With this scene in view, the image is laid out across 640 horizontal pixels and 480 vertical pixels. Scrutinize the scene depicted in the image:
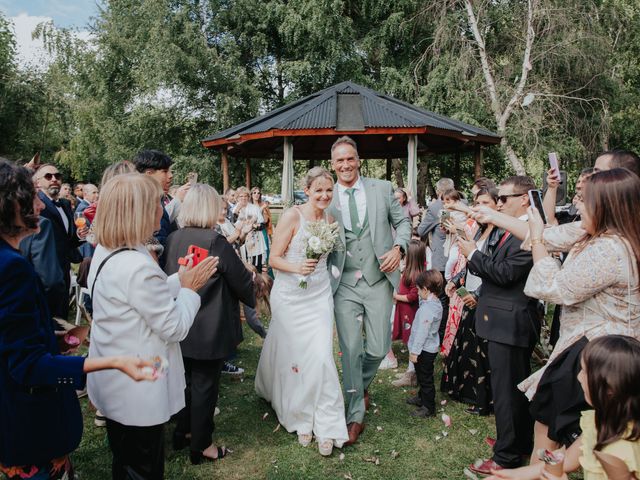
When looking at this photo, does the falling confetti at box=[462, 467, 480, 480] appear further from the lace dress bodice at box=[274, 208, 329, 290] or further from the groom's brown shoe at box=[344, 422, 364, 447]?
the lace dress bodice at box=[274, 208, 329, 290]

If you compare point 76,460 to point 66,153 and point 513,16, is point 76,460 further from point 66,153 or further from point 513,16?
point 66,153

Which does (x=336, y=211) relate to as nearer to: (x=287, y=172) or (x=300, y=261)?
(x=300, y=261)

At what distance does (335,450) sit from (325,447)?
0.56 ft

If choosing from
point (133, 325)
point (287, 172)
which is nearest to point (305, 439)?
point (133, 325)

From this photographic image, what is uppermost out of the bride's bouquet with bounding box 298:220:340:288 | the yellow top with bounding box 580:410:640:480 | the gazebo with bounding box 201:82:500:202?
the gazebo with bounding box 201:82:500:202

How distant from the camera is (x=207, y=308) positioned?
3.84 m

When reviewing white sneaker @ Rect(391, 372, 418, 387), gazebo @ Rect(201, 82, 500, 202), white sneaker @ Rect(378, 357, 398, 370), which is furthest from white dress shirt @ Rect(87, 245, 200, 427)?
gazebo @ Rect(201, 82, 500, 202)

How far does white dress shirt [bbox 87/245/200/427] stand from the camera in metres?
2.40

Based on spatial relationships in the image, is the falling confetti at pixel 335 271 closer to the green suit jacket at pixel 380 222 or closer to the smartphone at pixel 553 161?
the green suit jacket at pixel 380 222

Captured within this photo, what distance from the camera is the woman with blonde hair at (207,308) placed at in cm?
379

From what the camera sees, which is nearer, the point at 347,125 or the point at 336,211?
the point at 336,211

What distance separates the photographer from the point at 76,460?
3.94 metres

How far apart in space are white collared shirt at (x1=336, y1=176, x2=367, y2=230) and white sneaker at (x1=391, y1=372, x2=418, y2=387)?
2.22 meters

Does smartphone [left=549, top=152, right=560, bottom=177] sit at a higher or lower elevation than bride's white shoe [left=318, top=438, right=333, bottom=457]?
higher
